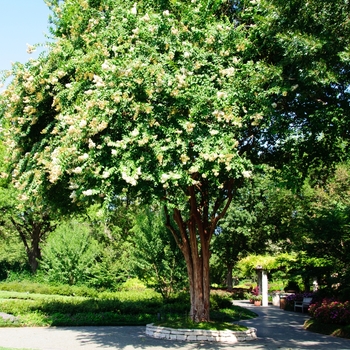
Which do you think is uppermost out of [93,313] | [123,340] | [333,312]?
[333,312]

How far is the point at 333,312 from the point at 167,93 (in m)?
9.59

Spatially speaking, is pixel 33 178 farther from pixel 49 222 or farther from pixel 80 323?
Answer: pixel 49 222

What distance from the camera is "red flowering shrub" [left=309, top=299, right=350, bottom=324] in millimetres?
13156

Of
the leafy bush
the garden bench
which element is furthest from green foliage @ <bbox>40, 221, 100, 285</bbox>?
the garden bench

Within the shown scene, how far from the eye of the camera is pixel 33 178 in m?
10.5

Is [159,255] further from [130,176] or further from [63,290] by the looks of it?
[130,176]

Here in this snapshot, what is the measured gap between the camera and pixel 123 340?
11094mm

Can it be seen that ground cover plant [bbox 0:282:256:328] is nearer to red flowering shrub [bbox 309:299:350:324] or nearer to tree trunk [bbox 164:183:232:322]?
tree trunk [bbox 164:183:232:322]

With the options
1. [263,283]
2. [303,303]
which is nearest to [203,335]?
[303,303]

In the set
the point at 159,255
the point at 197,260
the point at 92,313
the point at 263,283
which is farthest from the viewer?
the point at 263,283

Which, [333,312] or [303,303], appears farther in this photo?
[303,303]

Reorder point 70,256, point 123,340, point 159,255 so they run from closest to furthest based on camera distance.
Answer: 1. point 123,340
2. point 159,255
3. point 70,256

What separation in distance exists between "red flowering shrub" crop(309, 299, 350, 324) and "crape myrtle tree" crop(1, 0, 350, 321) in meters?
5.01

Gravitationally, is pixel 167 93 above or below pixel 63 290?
above
